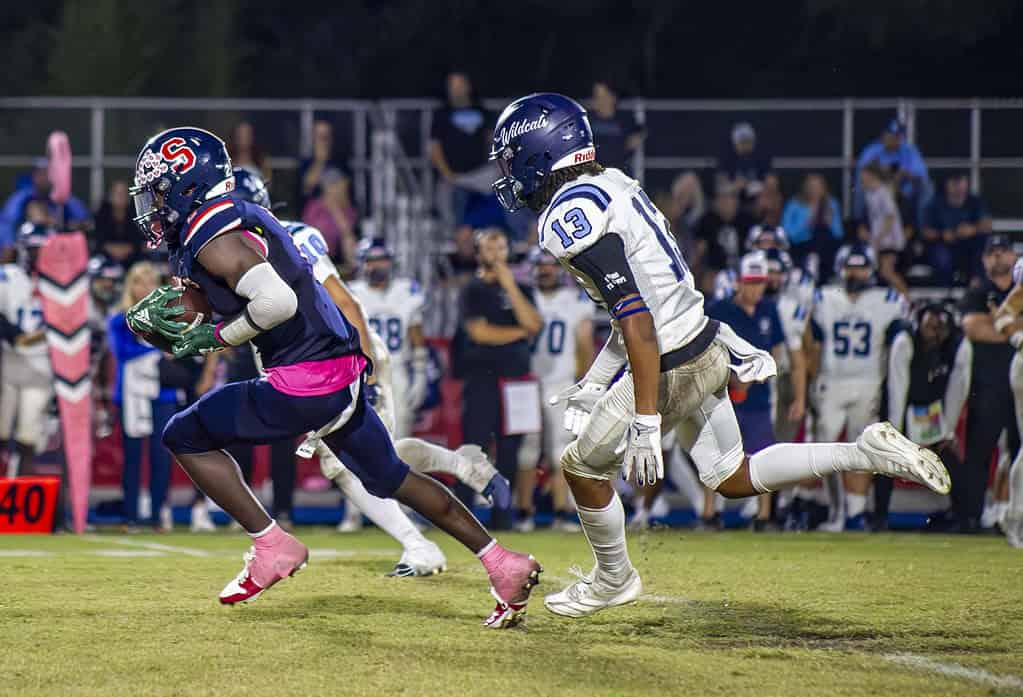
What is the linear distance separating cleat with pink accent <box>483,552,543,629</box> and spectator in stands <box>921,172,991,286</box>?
8534 mm

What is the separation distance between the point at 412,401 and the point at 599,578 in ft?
17.8

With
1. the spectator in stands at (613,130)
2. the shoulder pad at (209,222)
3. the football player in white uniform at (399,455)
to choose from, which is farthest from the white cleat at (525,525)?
the shoulder pad at (209,222)

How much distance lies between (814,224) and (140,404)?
6170 millimetres

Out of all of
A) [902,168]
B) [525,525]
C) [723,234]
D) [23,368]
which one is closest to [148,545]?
[23,368]

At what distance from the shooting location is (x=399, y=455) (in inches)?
284

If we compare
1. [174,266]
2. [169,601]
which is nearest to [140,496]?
[169,601]

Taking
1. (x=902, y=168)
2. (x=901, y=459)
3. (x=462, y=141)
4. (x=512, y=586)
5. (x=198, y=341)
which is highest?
(x=462, y=141)

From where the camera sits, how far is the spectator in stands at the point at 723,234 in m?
13.6

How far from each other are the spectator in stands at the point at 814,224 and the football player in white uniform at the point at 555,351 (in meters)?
2.63

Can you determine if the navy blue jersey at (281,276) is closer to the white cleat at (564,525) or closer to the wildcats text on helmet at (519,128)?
the wildcats text on helmet at (519,128)

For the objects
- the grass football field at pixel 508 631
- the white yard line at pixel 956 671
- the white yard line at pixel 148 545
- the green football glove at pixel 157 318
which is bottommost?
the white yard line at pixel 148 545

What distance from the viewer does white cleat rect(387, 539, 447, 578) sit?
24.9 feet

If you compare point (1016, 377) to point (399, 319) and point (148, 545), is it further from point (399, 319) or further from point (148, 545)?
point (148, 545)

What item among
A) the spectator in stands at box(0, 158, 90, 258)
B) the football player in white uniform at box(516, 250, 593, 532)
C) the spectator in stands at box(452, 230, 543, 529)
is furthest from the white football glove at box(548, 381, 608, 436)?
the spectator in stands at box(0, 158, 90, 258)
